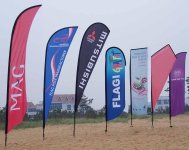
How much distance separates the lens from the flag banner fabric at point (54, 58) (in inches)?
429

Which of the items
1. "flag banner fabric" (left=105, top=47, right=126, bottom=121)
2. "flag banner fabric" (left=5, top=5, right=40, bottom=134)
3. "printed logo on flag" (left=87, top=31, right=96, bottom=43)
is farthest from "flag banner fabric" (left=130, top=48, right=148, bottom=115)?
"flag banner fabric" (left=5, top=5, right=40, bottom=134)

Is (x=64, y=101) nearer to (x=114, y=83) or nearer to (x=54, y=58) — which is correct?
(x=114, y=83)

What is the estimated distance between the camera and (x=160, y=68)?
1406 cm

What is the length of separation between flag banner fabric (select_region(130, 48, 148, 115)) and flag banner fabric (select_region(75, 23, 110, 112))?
231cm

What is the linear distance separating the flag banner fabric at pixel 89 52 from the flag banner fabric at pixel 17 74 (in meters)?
2.52

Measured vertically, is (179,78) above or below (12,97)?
above

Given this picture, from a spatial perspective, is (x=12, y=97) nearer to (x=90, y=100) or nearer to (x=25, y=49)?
(x=25, y=49)

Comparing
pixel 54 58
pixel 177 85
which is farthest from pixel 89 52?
pixel 177 85

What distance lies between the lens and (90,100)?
5278cm

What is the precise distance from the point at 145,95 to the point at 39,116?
17672mm

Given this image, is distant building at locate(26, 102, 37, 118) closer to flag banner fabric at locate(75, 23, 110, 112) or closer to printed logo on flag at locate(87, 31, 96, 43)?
flag banner fabric at locate(75, 23, 110, 112)

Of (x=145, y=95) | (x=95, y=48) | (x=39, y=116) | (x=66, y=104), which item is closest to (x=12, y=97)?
(x=95, y=48)

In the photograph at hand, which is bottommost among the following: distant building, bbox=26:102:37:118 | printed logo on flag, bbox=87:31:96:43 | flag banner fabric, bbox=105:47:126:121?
distant building, bbox=26:102:37:118

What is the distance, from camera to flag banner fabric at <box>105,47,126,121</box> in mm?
12492
